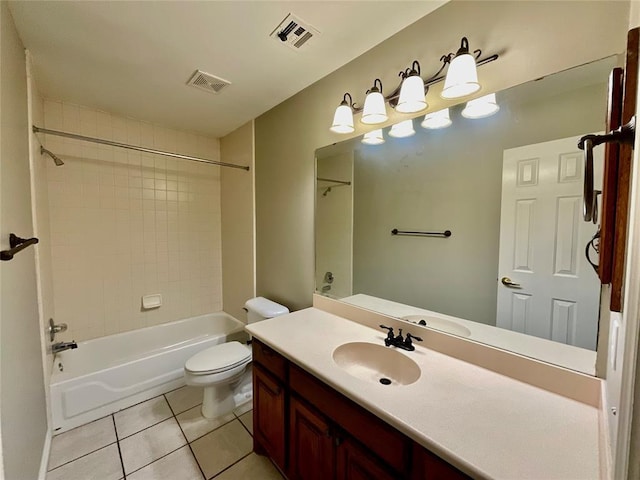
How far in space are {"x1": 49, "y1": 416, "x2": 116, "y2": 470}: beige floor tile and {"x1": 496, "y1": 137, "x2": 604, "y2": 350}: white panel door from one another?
2447mm

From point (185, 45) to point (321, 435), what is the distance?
82.2 inches

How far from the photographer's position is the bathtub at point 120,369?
1.80 metres

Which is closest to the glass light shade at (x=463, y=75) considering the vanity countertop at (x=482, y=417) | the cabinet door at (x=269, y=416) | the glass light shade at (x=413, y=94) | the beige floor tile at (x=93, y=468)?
the glass light shade at (x=413, y=94)

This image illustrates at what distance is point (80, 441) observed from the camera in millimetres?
1692

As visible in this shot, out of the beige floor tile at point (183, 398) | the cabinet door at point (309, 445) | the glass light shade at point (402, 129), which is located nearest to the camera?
the cabinet door at point (309, 445)

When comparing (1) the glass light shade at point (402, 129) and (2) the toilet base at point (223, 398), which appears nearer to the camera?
(1) the glass light shade at point (402, 129)

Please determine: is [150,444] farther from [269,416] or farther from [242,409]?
[269,416]

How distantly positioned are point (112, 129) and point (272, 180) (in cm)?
154

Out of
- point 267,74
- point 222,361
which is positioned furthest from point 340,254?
point 267,74

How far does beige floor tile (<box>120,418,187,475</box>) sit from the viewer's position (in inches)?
60.9

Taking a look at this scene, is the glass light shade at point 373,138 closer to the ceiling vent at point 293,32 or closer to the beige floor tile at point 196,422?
the ceiling vent at point 293,32

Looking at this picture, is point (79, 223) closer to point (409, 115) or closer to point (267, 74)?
point (267, 74)

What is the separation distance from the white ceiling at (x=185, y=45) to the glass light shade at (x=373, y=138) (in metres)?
0.47

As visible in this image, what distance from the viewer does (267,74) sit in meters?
1.75
